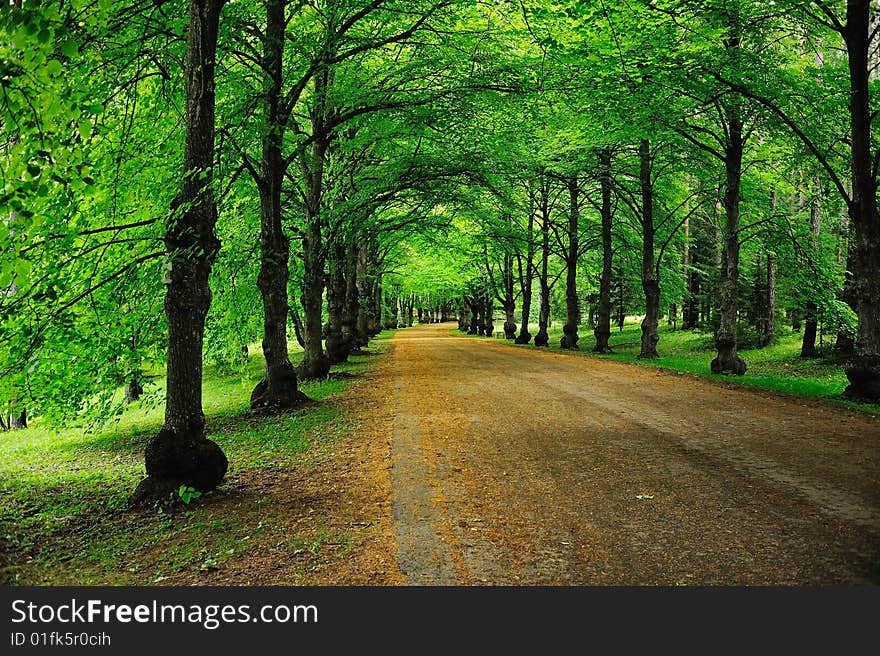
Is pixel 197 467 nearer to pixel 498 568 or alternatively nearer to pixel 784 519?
pixel 498 568

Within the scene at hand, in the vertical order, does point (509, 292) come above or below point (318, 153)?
below

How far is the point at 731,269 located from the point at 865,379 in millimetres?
6226

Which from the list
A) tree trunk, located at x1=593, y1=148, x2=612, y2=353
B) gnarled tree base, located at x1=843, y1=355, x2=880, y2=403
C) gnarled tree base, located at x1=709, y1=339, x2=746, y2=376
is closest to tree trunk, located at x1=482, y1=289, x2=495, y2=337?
tree trunk, located at x1=593, y1=148, x2=612, y2=353

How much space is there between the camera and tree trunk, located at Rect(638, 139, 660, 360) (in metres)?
22.2

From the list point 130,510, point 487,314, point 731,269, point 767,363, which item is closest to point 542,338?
point 767,363

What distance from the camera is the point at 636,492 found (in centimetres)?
632

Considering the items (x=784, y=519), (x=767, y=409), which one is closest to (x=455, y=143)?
(x=767, y=409)

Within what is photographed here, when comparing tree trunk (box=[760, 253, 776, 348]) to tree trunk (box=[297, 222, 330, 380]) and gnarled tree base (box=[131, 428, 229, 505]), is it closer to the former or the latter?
tree trunk (box=[297, 222, 330, 380])

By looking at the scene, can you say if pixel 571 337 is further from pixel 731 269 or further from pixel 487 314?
pixel 487 314

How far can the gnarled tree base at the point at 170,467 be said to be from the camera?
690 centimetres

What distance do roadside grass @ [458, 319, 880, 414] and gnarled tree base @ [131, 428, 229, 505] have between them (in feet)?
34.4

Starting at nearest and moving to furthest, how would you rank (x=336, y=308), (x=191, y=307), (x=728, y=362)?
(x=191, y=307) → (x=728, y=362) → (x=336, y=308)

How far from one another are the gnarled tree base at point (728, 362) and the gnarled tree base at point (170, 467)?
557 inches

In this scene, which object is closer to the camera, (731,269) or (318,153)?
(318,153)
